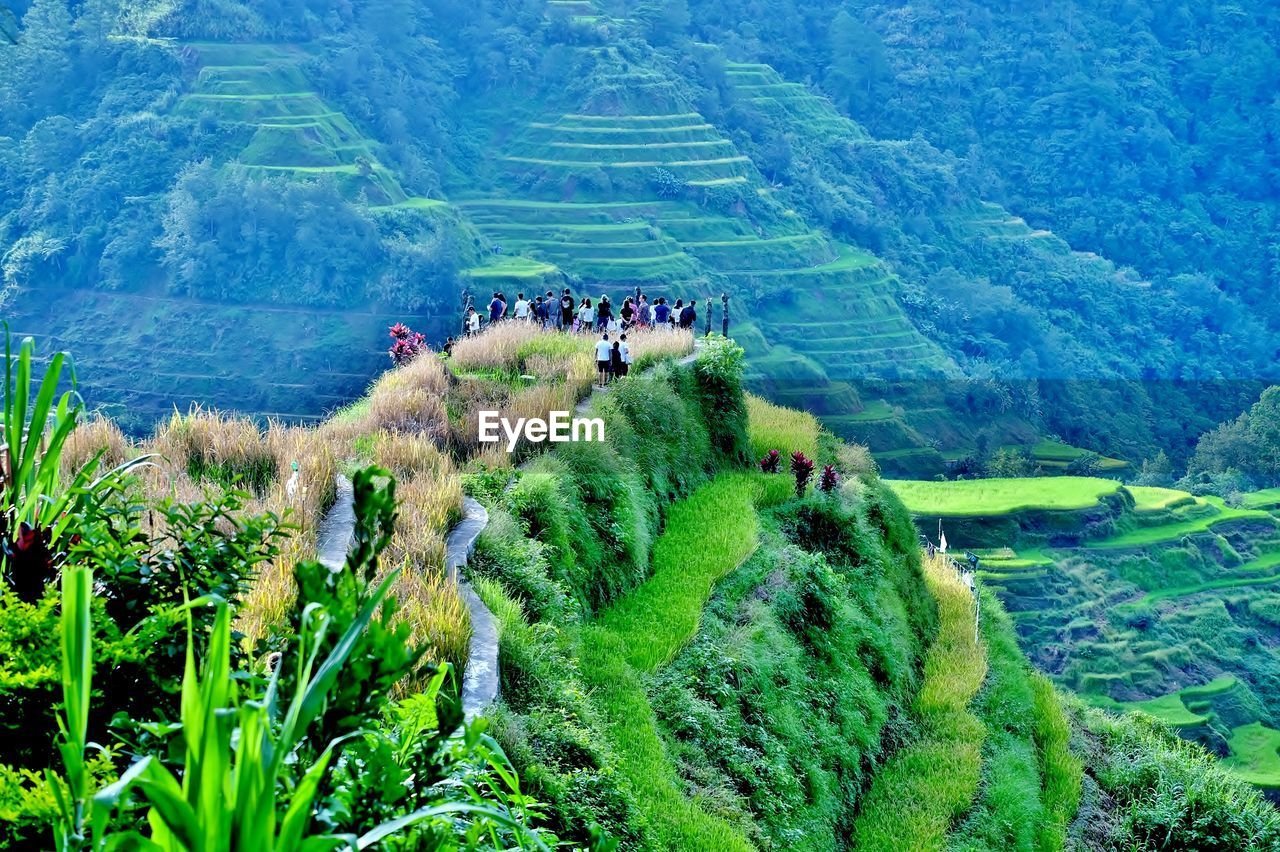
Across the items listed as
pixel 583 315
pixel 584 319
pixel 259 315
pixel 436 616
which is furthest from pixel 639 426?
pixel 259 315

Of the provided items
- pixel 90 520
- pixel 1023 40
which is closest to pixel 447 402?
pixel 90 520

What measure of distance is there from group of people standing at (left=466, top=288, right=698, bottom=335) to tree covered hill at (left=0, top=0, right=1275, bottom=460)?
118 ft

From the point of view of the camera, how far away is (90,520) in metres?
3.91

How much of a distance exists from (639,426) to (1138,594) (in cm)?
3867

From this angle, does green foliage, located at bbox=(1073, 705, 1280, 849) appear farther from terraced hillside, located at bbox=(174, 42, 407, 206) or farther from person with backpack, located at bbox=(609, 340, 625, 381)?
terraced hillside, located at bbox=(174, 42, 407, 206)

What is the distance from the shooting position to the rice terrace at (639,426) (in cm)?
337

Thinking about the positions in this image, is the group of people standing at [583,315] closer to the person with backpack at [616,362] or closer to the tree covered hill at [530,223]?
the person with backpack at [616,362]

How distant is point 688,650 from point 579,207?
2744 inches

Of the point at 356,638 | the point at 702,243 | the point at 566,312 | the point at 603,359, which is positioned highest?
the point at 356,638

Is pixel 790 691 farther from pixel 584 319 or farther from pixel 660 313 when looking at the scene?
pixel 660 313

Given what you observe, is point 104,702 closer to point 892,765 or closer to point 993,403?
point 892,765

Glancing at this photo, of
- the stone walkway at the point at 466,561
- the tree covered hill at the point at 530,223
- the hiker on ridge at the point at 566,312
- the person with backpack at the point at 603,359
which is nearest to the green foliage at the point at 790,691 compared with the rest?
the stone walkway at the point at 466,561

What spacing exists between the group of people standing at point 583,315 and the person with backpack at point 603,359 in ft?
8.70

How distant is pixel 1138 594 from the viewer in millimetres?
47281
